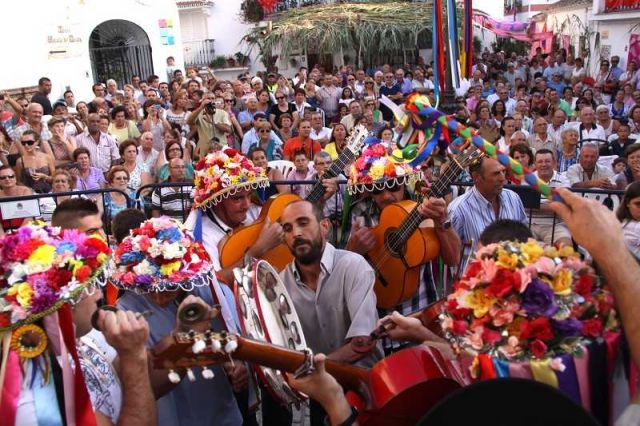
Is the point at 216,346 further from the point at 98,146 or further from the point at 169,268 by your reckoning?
the point at 98,146

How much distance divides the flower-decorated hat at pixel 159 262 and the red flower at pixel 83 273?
0.75 m

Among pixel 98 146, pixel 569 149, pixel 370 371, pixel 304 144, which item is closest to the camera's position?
pixel 370 371

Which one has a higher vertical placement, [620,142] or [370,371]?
[370,371]

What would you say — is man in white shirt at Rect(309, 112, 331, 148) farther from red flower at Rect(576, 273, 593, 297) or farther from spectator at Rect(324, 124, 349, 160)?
red flower at Rect(576, 273, 593, 297)

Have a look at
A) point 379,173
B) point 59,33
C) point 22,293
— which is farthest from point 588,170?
point 59,33

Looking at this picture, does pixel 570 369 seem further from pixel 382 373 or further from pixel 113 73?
pixel 113 73

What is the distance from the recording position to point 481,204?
16.1 feet

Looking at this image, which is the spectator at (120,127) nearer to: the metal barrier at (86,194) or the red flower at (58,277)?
the metal barrier at (86,194)

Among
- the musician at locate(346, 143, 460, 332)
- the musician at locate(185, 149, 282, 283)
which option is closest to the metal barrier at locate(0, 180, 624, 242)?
the musician at locate(346, 143, 460, 332)

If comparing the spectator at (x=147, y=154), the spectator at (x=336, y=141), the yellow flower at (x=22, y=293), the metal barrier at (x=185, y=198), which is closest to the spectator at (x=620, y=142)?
the metal barrier at (x=185, y=198)

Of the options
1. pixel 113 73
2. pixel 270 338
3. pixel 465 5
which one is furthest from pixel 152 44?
pixel 270 338

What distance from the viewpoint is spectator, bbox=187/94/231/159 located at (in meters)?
10.6

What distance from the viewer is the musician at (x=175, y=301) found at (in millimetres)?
3037

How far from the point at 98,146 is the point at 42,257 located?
7840 millimetres
